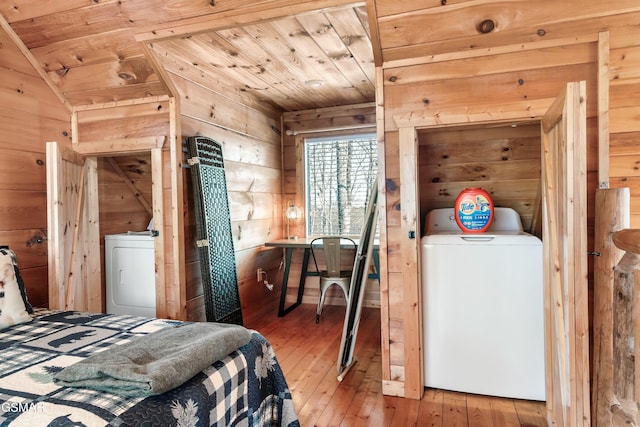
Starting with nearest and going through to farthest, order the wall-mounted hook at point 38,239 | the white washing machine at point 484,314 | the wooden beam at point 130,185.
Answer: the white washing machine at point 484,314, the wall-mounted hook at point 38,239, the wooden beam at point 130,185

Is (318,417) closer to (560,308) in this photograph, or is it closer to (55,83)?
(560,308)

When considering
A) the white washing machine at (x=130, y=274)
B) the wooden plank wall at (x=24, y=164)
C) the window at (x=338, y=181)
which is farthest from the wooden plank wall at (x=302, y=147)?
the wooden plank wall at (x=24, y=164)

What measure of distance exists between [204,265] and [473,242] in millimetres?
1964

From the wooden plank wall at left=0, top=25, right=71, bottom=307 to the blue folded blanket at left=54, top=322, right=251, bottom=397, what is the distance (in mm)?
1670

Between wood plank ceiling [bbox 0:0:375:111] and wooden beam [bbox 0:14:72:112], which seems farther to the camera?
wooden beam [bbox 0:14:72:112]

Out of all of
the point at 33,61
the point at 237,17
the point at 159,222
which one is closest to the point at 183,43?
the point at 237,17

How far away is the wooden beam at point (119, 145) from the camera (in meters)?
2.79

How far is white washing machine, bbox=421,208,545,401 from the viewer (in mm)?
2121

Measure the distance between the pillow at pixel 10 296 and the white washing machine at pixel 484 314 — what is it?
2128mm

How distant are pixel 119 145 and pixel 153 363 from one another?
2175 millimetres

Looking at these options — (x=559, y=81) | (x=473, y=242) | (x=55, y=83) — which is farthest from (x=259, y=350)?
(x=55, y=83)

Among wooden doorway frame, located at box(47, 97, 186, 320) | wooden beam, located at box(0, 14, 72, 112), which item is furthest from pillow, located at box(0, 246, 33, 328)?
wooden beam, located at box(0, 14, 72, 112)

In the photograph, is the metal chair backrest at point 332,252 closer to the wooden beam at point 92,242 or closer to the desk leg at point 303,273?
the desk leg at point 303,273

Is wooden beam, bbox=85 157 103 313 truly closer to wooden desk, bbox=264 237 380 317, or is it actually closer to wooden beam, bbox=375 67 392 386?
wooden desk, bbox=264 237 380 317
